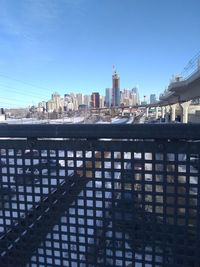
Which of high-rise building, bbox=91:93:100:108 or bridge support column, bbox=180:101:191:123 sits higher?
high-rise building, bbox=91:93:100:108

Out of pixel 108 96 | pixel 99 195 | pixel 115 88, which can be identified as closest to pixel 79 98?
pixel 108 96

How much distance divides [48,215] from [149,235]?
2.00 feet

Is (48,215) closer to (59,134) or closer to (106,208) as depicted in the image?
(106,208)

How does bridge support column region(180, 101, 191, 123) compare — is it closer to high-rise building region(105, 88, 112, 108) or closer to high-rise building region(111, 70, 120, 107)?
high-rise building region(111, 70, 120, 107)

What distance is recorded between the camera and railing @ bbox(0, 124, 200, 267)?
134 cm

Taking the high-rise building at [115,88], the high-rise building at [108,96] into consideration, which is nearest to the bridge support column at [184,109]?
the high-rise building at [115,88]

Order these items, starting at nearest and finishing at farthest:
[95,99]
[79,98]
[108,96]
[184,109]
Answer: [184,109], [95,99], [79,98], [108,96]

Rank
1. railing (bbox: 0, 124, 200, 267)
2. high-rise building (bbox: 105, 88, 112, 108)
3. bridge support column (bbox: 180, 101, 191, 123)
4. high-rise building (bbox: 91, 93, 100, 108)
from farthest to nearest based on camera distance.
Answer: high-rise building (bbox: 105, 88, 112, 108), high-rise building (bbox: 91, 93, 100, 108), bridge support column (bbox: 180, 101, 191, 123), railing (bbox: 0, 124, 200, 267)

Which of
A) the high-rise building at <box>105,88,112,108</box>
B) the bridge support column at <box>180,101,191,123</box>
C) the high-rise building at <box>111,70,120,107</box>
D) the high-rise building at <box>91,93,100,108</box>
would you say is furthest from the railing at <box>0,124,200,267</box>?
the high-rise building at <box>105,88,112,108</box>

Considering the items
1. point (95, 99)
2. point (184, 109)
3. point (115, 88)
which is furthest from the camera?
point (115, 88)

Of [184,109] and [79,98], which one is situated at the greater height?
[79,98]

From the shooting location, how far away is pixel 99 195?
1.50 m

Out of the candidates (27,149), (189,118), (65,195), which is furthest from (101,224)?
(189,118)

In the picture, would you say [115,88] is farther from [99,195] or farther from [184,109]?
[99,195]
